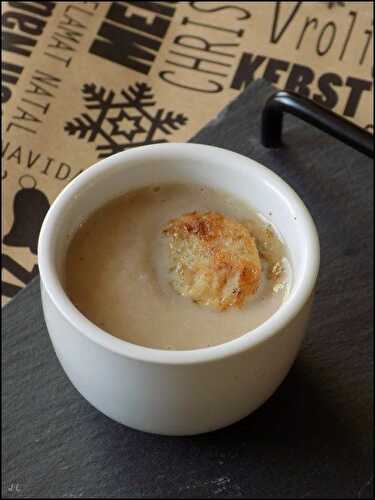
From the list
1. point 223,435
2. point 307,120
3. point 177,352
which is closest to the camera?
point 177,352

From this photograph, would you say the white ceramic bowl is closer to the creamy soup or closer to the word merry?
the creamy soup

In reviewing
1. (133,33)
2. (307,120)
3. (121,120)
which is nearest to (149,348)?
(307,120)

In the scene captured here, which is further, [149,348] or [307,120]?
[307,120]

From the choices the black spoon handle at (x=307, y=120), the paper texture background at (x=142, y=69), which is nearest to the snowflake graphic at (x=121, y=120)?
the paper texture background at (x=142, y=69)

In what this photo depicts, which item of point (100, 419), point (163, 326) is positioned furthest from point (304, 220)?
point (100, 419)

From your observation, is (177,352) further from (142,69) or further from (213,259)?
(142,69)

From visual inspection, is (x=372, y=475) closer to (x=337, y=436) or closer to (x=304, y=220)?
(x=337, y=436)
